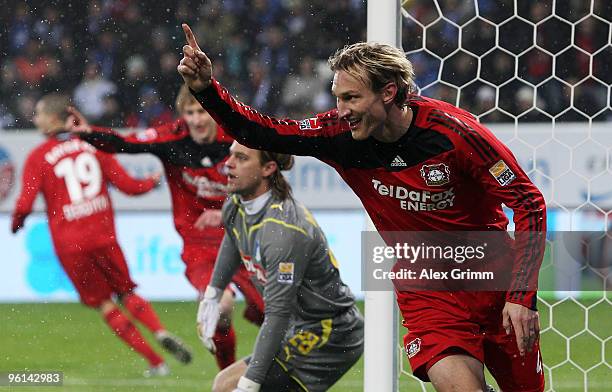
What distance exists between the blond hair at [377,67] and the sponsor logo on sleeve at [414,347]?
2.54 feet

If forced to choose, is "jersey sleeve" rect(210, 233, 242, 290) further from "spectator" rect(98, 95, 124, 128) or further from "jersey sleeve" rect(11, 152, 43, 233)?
"spectator" rect(98, 95, 124, 128)

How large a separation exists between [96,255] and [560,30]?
15.2 feet

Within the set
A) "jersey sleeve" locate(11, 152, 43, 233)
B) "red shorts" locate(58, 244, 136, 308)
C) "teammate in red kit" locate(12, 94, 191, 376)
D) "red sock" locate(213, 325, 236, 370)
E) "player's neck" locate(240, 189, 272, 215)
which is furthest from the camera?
"teammate in red kit" locate(12, 94, 191, 376)

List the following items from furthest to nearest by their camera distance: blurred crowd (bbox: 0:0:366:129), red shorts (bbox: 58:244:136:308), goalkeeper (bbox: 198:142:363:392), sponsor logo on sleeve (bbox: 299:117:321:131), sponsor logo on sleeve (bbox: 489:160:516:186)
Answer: blurred crowd (bbox: 0:0:366:129) → red shorts (bbox: 58:244:136:308) → goalkeeper (bbox: 198:142:363:392) → sponsor logo on sleeve (bbox: 299:117:321:131) → sponsor logo on sleeve (bbox: 489:160:516:186)

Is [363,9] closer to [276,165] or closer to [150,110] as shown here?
[150,110]

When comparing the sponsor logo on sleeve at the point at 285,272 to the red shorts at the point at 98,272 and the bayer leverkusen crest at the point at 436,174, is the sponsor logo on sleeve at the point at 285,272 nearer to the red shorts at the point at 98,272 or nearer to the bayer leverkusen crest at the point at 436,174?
the bayer leverkusen crest at the point at 436,174

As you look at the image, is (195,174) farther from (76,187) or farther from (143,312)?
(76,187)

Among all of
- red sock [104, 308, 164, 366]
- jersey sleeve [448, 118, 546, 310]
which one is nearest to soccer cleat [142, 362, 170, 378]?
red sock [104, 308, 164, 366]

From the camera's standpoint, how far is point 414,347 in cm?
355

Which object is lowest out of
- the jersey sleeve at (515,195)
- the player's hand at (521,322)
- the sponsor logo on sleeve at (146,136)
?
the player's hand at (521,322)

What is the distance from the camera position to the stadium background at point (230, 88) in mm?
7957

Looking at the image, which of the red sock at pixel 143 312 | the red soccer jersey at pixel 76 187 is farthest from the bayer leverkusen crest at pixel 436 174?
the red soccer jersey at pixel 76 187

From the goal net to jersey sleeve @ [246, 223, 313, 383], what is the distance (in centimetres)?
156

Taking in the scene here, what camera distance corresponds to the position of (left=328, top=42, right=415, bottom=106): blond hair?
3445mm
